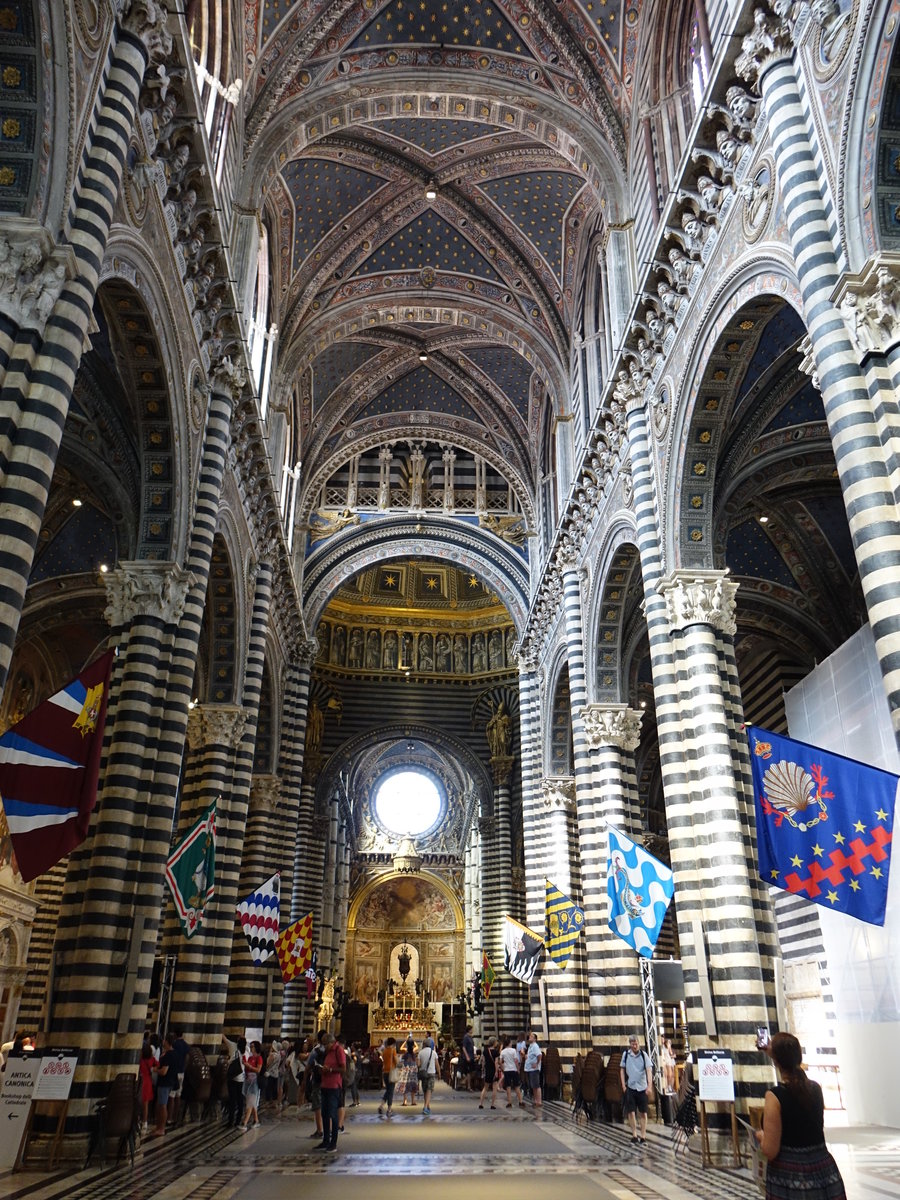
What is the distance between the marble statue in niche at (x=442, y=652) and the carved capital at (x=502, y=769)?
481 centimetres

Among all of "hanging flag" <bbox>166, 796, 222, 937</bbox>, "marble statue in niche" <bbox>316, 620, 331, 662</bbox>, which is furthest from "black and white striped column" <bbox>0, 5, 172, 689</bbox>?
"marble statue in niche" <bbox>316, 620, 331, 662</bbox>

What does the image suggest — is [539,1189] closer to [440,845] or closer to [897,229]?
[897,229]

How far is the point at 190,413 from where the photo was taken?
14.6m

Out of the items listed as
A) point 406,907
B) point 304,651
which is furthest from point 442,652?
point 304,651

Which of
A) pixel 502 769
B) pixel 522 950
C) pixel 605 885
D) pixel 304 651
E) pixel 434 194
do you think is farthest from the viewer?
pixel 502 769

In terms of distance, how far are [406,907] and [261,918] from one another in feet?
99.6

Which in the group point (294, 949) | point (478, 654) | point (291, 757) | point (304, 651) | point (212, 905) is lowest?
point (294, 949)

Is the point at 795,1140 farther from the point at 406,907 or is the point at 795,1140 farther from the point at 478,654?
the point at 406,907

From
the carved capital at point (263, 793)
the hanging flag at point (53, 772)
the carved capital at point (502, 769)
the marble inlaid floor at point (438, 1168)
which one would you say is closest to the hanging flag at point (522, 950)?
the marble inlaid floor at point (438, 1168)

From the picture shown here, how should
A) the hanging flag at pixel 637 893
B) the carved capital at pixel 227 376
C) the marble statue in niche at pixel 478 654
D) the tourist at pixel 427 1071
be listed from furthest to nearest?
the marble statue in niche at pixel 478 654 < the tourist at pixel 427 1071 < the carved capital at pixel 227 376 < the hanging flag at pixel 637 893

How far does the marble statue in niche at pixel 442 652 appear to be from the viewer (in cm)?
4209

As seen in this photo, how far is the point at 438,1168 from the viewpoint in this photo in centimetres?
1013

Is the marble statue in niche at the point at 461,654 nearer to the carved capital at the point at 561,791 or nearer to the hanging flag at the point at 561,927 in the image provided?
the carved capital at the point at 561,791

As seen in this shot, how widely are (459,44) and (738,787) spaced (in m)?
16.5
